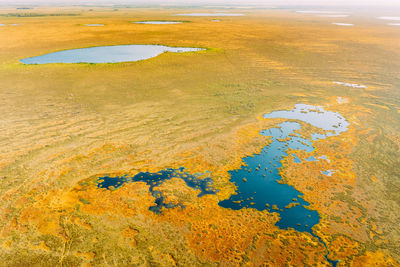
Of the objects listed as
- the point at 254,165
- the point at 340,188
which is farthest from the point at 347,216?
the point at 254,165

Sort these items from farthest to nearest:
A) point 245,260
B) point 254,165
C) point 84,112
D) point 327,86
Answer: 1. point 327,86
2. point 84,112
3. point 254,165
4. point 245,260

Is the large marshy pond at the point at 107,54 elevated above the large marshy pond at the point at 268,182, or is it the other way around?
the large marshy pond at the point at 107,54

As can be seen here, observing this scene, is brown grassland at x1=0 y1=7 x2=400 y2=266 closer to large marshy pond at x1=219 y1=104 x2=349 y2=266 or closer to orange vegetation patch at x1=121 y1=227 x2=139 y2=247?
orange vegetation patch at x1=121 y1=227 x2=139 y2=247

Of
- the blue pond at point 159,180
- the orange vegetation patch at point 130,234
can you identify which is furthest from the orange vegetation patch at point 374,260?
the orange vegetation patch at point 130,234

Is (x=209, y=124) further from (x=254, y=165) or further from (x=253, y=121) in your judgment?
(x=254, y=165)

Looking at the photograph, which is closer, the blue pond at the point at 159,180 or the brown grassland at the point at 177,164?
the brown grassland at the point at 177,164

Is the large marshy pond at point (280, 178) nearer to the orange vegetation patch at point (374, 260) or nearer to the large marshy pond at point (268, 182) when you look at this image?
the large marshy pond at point (268, 182)

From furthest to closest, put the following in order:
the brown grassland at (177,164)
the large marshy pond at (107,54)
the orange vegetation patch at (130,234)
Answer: the large marshy pond at (107,54) < the orange vegetation patch at (130,234) < the brown grassland at (177,164)
